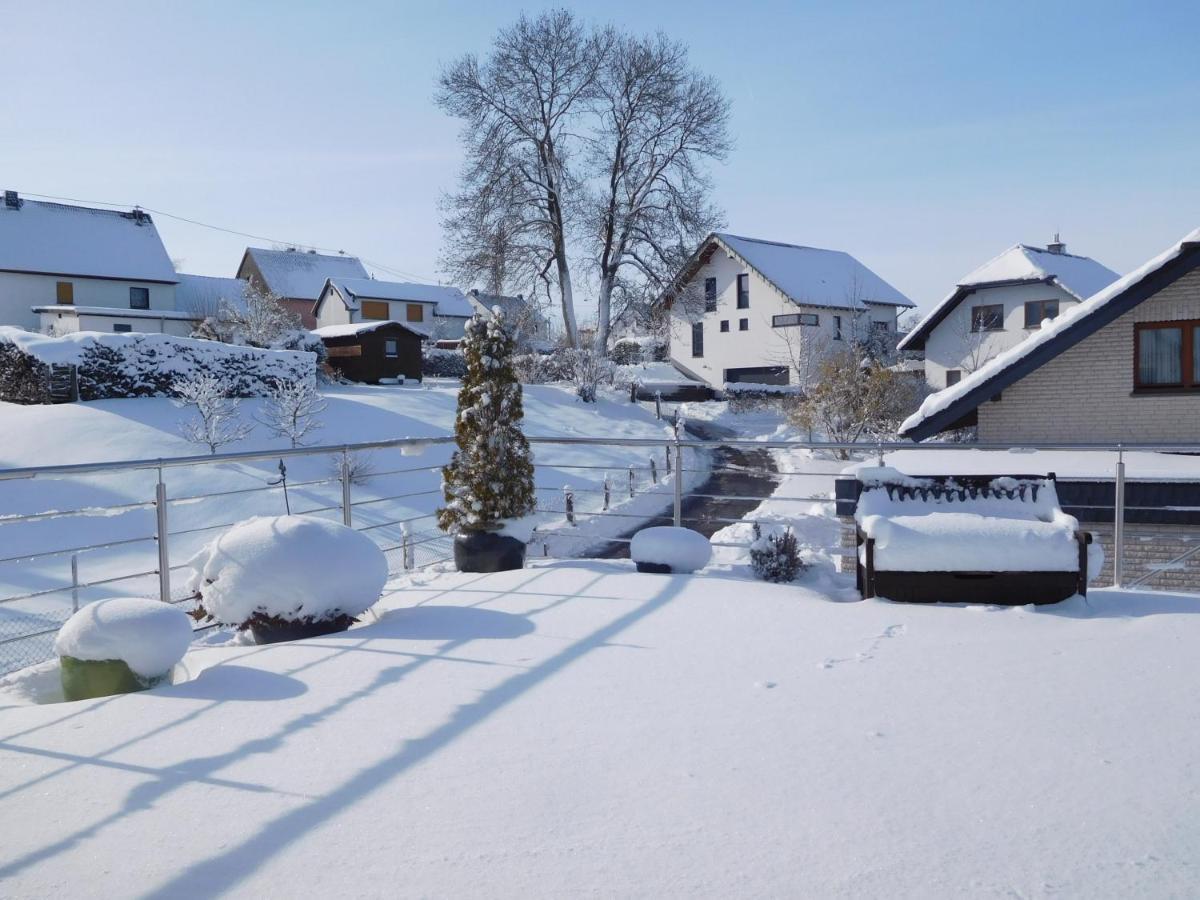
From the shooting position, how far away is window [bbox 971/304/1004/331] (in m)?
34.8

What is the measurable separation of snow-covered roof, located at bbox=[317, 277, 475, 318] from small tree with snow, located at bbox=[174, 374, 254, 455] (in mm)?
29373

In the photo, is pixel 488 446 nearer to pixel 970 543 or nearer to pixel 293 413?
pixel 970 543

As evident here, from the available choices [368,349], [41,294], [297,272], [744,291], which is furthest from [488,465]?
[297,272]

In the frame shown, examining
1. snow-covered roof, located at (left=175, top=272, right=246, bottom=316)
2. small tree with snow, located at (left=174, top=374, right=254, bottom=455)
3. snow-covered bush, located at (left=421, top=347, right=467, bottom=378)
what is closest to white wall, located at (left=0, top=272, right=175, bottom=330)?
snow-covered roof, located at (left=175, top=272, right=246, bottom=316)

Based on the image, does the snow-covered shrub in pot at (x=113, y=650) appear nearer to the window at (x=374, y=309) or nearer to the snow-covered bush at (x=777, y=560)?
the snow-covered bush at (x=777, y=560)

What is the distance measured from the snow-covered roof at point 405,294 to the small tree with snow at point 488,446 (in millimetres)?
44323

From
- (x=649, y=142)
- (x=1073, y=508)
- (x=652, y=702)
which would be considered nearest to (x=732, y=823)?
(x=652, y=702)

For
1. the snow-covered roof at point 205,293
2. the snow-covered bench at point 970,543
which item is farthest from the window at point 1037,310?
the snow-covered roof at point 205,293

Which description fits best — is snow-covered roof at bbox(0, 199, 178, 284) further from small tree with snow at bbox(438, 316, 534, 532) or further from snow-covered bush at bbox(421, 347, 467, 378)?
small tree with snow at bbox(438, 316, 534, 532)

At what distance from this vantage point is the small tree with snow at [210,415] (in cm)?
1884

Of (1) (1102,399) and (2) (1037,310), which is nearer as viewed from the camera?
(1) (1102,399)

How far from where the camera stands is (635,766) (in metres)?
3.26

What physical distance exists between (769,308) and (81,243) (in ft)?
106

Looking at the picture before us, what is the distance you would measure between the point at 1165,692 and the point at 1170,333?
10.5 metres
